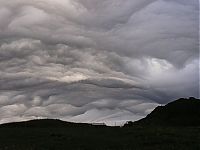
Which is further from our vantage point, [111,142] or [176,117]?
[176,117]

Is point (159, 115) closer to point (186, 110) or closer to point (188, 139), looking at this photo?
point (186, 110)

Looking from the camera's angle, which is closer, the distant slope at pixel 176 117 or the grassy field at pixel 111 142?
the grassy field at pixel 111 142

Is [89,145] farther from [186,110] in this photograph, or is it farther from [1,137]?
[186,110]

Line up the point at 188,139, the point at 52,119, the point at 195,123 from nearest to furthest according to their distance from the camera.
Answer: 1. the point at 188,139
2. the point at 52,119
3. the point at 195,123

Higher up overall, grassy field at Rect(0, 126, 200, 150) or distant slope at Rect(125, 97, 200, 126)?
distant slope at Rect(125, 97, 200, 126)

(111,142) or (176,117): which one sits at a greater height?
(176,117)

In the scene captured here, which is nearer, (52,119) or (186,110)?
(52,119)

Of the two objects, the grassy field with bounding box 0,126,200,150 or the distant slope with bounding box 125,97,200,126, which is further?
the distant slope with bounding box 125,97,200,126

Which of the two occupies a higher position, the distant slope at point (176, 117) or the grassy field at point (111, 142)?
the distant slope at point (176, 117)

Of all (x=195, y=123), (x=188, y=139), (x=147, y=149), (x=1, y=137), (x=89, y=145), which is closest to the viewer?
(x=147, y=149)

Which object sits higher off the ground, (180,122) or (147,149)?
(180,122)

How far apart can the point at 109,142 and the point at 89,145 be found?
3985 mm

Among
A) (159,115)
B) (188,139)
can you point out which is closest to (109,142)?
(188,139)

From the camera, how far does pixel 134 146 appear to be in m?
53.0
